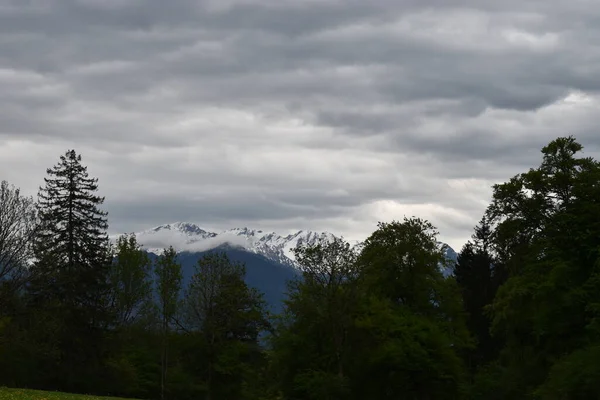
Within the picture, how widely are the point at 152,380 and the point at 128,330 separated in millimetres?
8767

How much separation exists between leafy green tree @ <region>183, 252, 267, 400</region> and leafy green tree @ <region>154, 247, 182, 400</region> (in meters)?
1.65

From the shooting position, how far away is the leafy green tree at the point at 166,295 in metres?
78.1

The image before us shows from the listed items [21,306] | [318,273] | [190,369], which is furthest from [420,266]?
[21,306]

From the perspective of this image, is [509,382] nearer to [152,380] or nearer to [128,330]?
[152,380]

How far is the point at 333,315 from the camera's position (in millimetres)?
55875

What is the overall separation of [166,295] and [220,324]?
20.6ft

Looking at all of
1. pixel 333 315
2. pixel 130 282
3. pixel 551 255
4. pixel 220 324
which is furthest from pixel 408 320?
pixel 130 282

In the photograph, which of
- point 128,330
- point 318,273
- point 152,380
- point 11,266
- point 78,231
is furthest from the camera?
point 128,330

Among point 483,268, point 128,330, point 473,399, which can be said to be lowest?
point 473,399

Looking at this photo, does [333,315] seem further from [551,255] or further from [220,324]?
[220,324]

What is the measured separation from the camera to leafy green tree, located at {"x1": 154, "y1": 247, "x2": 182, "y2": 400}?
7806 centimetres

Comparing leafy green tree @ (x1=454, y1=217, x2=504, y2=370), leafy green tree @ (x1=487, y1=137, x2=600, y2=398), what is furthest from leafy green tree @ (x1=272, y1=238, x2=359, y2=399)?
leafy green tree @ (x1=454, y1=217, x2=504, y2=370)

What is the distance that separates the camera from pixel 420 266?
6462 cm

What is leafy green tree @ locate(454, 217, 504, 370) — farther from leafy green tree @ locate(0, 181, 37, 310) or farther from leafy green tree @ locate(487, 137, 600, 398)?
leafy green tree @ locate(0, 181, 37, 310)
